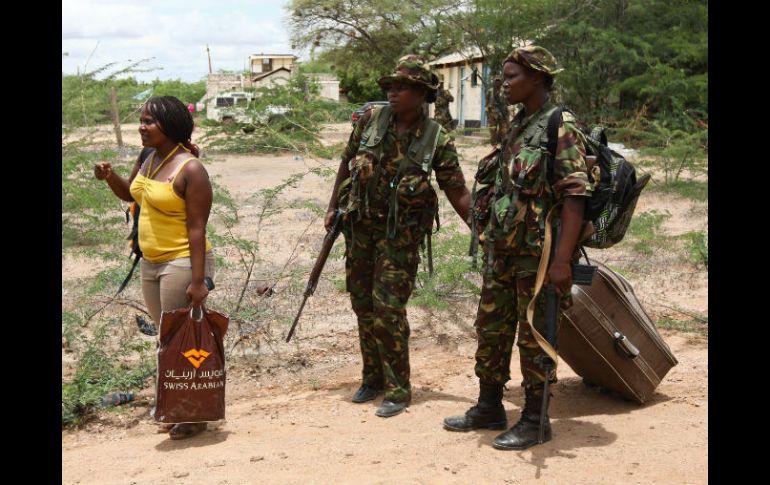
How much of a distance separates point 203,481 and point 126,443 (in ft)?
3.07

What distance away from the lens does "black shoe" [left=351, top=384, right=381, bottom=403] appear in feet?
14.9

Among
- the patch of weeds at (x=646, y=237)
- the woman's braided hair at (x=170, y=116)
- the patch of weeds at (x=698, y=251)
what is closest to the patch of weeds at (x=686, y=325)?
the patch of weeds at (x=698, y=251)

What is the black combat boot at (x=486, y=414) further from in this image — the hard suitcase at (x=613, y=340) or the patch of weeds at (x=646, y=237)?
the patch of weeds at (x=646, y=237)

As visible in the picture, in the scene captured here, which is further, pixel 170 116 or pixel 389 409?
pixel 389 409

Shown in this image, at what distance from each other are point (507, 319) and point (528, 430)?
20.5 inches

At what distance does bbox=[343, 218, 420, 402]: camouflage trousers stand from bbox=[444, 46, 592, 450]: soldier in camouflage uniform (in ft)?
1.85

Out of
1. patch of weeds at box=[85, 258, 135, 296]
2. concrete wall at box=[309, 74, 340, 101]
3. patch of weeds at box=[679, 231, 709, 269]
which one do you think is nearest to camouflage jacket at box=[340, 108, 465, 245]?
patch of weeds at box=[85, 258, 135, 296]

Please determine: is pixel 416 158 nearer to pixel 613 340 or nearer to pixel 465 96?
pixel 613 340

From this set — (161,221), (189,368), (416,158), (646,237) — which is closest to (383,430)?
(189,368)

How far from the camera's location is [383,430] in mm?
4055

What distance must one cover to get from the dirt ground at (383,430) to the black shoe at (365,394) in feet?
0.18

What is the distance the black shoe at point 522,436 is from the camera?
3.67 meters

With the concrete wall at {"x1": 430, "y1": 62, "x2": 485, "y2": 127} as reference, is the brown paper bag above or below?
below

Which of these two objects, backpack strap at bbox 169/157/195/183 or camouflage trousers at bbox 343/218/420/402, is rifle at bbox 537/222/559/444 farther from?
backpack strap at bbox 169/157/195/183
